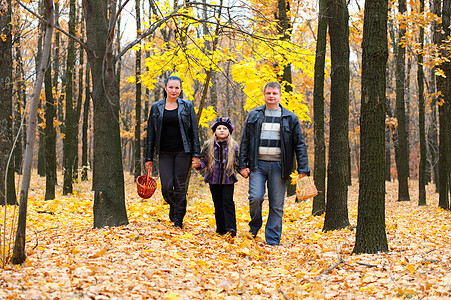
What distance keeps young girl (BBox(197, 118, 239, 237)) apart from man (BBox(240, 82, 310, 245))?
0.23m

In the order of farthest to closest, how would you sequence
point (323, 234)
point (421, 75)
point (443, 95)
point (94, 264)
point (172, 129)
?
point (421, 75) → point (443, 95) → point (323, 234) → point (172, 129) → point (94, 264)

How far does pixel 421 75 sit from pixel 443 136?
301 cm

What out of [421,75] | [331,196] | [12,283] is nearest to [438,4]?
[421,75]

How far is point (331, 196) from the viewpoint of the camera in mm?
6672

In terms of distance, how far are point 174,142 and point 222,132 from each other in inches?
30.4

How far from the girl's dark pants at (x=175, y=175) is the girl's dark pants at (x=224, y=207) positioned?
19.5 inches

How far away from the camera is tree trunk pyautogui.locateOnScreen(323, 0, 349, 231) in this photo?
261 inches

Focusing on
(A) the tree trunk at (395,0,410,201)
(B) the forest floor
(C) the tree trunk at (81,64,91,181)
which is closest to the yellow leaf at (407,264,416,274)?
(B) the forest floor

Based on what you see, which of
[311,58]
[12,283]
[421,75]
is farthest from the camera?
[421,75]

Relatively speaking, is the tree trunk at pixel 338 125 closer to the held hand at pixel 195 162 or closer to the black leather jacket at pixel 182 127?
the held hand at pixel 195 162

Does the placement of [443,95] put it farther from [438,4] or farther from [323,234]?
[323,234]

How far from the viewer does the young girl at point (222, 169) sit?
5.96 meters

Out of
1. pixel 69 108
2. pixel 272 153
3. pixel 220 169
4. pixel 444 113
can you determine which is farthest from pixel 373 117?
pixel 69 108

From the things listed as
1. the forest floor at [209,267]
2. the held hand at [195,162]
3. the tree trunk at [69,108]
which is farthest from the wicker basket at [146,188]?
the tree trunk at [69,108]
